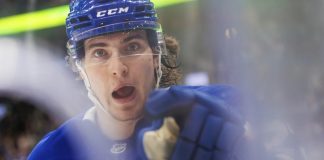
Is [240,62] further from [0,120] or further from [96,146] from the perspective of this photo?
[0,120]

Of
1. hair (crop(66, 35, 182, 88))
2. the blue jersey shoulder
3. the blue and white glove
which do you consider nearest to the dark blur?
the blue jersey shoulder

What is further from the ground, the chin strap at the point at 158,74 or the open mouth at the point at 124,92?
the chin strap at the point at 158,74

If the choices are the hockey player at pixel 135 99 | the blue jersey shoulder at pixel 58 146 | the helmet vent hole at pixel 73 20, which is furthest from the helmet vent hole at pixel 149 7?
the blue jersey shoulder at pixel 58 146

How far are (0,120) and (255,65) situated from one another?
25.6 inches

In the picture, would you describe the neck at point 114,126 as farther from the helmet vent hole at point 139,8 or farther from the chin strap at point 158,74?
the helmet vent hole at point 139,8

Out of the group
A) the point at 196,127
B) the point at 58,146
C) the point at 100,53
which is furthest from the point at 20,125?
the point at 196,127

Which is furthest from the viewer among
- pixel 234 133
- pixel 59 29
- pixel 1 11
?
pixel 1 11

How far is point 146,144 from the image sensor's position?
2.55 feet

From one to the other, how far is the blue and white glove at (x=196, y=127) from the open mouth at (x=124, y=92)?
0.06 meters

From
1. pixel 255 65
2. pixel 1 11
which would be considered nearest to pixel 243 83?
pixel 255 65

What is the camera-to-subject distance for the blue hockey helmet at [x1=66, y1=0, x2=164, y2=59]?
818mm

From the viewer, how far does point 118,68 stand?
804mm

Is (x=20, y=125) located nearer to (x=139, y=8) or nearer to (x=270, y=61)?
(x=139, y=8)

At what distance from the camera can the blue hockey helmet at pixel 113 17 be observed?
82 cm
